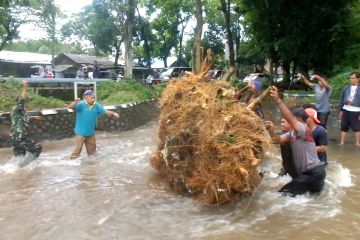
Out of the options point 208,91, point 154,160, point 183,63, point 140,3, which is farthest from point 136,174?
point 183,63

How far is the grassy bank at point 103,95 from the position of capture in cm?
1245

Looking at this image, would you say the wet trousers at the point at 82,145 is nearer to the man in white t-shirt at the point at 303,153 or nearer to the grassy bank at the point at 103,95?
the grassy bank at the point at 103,95

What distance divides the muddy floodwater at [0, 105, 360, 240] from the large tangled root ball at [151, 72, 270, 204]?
31cm

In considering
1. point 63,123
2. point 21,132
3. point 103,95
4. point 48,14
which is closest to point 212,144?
point 21,132

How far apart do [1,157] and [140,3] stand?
2906 cm

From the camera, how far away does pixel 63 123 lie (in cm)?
1234

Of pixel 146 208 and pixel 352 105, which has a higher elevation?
pixel 352 105

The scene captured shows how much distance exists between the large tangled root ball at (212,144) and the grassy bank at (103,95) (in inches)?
264

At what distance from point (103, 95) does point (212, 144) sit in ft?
40.4

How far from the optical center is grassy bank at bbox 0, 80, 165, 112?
1245 centimetres

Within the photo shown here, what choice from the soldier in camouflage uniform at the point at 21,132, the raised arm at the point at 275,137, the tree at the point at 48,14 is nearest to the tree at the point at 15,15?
the tree at the point at 48,14

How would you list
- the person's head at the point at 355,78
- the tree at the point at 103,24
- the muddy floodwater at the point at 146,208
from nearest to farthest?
the muddy floodwater at the point at 146,208 → the person's head at the point at 355,78 → the tree at the point at 103,24

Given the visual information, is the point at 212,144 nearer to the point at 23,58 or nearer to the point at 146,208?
the point at 146,208

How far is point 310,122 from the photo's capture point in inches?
247
